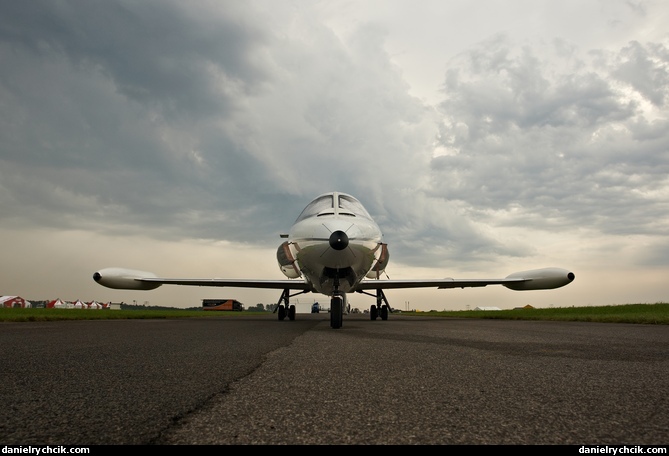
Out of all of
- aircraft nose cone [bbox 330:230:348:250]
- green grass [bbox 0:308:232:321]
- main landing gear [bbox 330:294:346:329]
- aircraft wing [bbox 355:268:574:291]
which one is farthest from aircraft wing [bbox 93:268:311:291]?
aircraft nose cone [bbox 330:230:348:250]

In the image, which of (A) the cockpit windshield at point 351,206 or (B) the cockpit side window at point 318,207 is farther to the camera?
(A) the cockpit windshield at point 351,206

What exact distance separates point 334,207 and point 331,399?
9.82 m

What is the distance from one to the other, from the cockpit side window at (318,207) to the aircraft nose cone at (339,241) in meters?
1.78

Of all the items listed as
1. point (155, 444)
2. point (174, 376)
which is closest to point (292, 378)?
point (174, 376)

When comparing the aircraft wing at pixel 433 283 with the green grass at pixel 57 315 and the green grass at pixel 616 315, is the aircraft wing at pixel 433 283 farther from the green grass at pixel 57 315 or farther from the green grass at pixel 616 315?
the green grass at pixel 57 315

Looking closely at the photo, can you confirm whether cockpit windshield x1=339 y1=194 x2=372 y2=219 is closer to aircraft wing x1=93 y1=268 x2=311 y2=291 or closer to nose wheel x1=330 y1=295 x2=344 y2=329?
nose wheel x1=330 y1=295 x2=344 y2=329

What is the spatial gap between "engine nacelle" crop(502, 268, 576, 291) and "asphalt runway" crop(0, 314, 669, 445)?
1351cm

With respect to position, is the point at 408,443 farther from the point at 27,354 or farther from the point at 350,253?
the point at 350,253

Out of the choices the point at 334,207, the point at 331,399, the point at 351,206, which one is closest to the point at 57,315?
the point at 334,207

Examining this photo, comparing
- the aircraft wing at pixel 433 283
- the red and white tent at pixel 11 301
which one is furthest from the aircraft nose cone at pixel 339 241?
the red and white tent at pixel 11 301

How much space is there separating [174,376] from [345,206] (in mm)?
9544

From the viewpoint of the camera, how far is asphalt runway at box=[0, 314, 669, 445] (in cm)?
198

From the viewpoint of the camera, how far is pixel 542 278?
18.2 m

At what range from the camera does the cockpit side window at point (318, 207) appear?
12.5 meters
